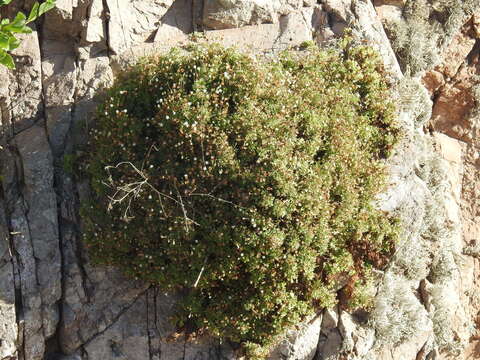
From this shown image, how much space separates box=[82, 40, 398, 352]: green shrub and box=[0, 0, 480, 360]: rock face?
1.28 feet

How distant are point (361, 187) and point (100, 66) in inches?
146

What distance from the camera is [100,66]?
802 cm

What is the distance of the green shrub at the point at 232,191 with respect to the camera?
6.86m

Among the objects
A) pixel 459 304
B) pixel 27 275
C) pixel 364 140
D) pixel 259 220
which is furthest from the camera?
pixel 459 304

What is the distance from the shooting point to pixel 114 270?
740 cm

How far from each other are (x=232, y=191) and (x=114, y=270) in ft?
5.92

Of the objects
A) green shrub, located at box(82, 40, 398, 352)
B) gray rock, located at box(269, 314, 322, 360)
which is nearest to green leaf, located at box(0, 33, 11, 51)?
green shrub, located at box(82, 40, 398, 352)

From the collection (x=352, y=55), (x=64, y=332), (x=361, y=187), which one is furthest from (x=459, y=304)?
(x=64, y=332)

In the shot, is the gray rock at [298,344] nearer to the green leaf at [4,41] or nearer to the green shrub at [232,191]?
the green shrub at [232,191]

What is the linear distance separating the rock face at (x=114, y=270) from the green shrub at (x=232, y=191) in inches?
15.4

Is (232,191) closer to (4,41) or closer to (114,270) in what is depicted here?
(114,270)

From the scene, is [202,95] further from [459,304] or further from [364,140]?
[459,304]

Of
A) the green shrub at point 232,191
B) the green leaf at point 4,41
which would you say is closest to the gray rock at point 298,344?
the green shrub at point 232,191

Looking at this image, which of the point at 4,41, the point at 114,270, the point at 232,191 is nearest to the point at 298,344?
the point at 232,191
